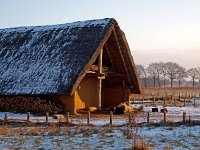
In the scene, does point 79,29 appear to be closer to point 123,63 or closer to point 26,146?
point 123,63

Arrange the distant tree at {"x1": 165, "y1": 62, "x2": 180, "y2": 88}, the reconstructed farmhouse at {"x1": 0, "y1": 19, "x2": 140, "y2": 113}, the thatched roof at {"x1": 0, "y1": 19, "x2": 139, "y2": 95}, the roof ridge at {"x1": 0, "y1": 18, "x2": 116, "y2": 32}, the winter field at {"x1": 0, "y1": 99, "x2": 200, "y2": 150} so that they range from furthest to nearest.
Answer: the distant tree at {"x1": 165, "y1": 62, "x2": 180, "y2": 88} → the roof ridge at {"x1": 0, "y1": 18, "x2": 116, "y2": 32} → the reconstructed farmhouse at {"x1": 0, "y1": 19, "x2": 140, "y2": 113} → the thatched roof at {"x1": 0, "y1": 19, "x2": 139, "y2": 95} → the winter field at {"x1": 0, "y1": 99, "x2": 200, "y2": 150}

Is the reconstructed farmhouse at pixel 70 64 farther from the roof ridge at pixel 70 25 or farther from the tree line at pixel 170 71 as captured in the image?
the tree line at pixel 170 71

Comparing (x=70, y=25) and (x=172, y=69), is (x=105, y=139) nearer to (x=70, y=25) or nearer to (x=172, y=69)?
(x=70, y=25)

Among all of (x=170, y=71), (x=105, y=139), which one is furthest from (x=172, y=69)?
(x=105, y=139)

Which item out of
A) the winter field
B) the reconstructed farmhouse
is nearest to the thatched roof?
the reconstructed farmhouse

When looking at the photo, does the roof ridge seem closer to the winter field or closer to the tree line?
the winter field

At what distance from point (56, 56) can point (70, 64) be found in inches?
78.1

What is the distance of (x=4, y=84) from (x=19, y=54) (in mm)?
3380

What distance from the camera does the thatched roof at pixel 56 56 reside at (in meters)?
27.3

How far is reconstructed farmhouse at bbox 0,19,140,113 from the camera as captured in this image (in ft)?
90.3

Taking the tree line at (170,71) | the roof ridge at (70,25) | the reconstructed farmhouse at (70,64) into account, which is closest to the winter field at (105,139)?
the reconstructed farmhouse at (70,64)

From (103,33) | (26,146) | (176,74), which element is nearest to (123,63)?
(103,33)

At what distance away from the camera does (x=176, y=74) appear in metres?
135

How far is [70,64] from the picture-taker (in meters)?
28.0
